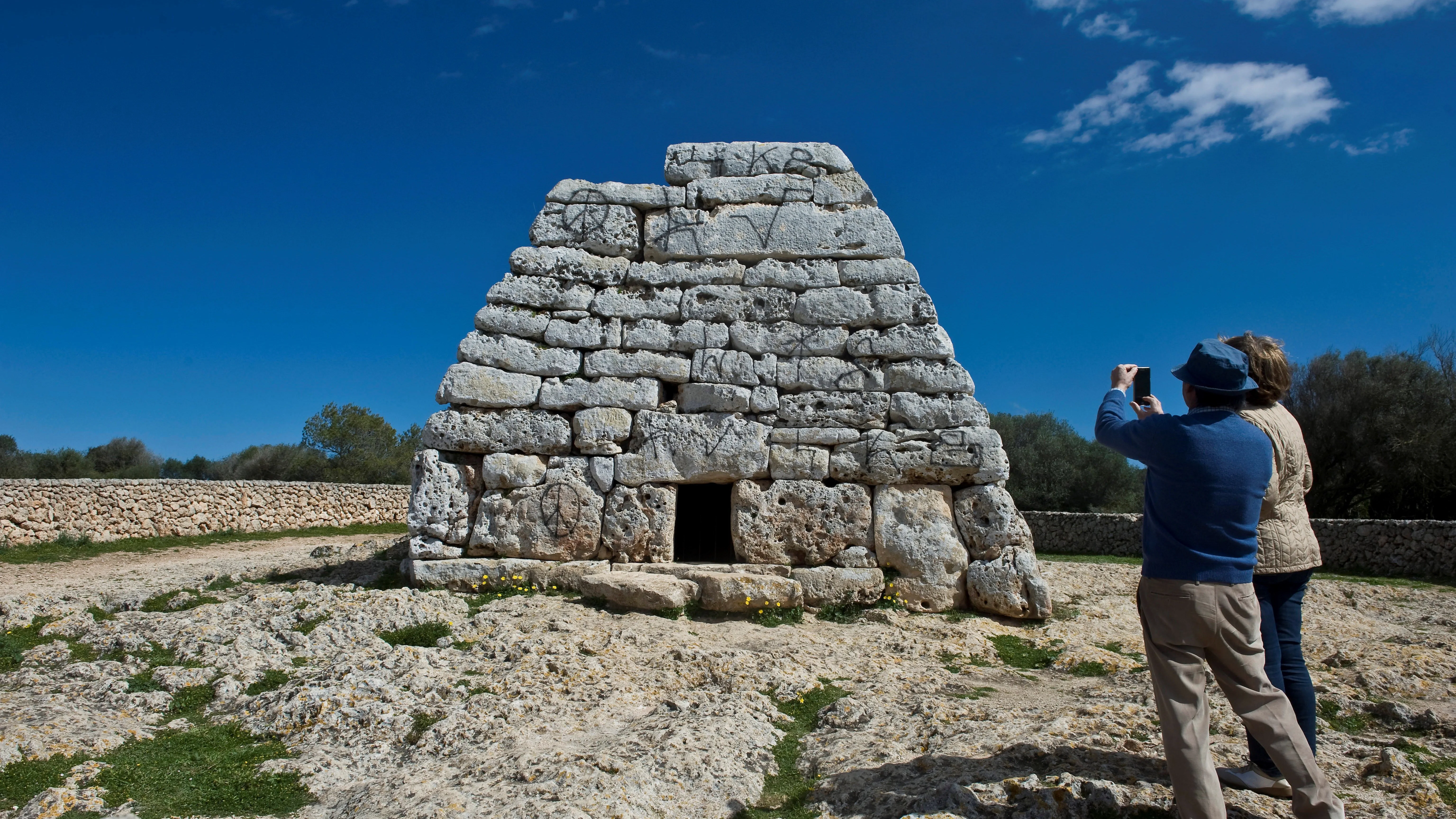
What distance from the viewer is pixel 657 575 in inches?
248

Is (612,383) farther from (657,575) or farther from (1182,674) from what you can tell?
(1182,674)

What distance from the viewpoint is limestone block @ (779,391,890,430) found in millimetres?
6688

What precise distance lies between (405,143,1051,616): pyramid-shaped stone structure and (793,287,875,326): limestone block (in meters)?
0.02

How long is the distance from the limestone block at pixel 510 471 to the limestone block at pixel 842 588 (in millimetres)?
2232

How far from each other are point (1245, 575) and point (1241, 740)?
115cm

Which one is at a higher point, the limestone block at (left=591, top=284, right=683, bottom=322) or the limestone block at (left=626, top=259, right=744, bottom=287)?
the limestone block at (left=626, top=259, right=744, bottom=287)

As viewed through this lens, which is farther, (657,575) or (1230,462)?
(657,575)

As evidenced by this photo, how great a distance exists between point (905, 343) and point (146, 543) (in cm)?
1471

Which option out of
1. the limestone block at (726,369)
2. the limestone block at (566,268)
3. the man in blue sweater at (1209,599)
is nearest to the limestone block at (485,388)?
the limestone block at (566,268)

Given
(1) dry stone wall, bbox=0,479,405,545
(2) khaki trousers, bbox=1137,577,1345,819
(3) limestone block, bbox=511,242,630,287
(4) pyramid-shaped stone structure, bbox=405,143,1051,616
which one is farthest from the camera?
(1) dry stone wall, bbox=0,479,405,545

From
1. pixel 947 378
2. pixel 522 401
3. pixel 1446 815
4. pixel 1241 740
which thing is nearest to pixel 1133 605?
pixel 947 378

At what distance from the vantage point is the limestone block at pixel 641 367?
688cm

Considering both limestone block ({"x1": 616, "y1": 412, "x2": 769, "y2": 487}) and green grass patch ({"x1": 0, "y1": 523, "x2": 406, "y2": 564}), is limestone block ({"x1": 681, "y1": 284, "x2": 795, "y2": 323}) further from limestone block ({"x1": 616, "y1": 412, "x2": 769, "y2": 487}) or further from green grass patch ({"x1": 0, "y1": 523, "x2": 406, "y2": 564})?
green grass patch ({"x1": 0, "y1": 523, "x2": 406, "y2": 564})

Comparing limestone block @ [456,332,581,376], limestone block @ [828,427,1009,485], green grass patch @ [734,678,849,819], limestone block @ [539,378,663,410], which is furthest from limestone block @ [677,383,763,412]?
green grass patch @ [734,678,849,819]
